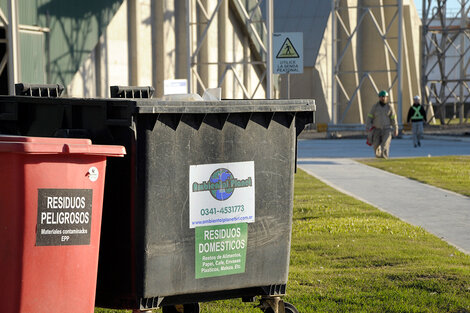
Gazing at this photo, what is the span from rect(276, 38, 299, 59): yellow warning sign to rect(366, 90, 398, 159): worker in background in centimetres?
310

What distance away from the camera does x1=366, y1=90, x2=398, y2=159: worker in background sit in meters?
22.5

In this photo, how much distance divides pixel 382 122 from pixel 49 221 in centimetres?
1814

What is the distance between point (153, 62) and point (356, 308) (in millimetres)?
20585

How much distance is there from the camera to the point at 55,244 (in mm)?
5023

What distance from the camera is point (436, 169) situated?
1978cm

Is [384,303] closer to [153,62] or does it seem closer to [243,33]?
[153,62]

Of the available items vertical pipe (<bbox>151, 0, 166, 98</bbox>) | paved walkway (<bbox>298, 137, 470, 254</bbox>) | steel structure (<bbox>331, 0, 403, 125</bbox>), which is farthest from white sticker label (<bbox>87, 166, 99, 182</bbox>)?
steel structure (<bbox>331, 0, 403, 125</bbox>)

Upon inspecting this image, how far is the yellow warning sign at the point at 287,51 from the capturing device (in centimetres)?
1998

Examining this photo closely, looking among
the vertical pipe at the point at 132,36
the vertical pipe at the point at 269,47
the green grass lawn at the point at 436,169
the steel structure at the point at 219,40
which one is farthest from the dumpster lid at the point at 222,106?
the steel structure at the point at 219,40

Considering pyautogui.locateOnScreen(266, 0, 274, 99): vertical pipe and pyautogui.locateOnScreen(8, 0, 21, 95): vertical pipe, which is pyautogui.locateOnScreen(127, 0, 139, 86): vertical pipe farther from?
pyautogui.locateOnScreen(8, 0, 21, 95): vertical pipe

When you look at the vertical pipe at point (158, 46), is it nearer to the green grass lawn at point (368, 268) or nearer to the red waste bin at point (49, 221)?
the green grass lawn at point (368, 268)

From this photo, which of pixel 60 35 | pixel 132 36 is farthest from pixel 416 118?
pixel 60 35

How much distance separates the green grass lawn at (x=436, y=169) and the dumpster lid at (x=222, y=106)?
362 inches

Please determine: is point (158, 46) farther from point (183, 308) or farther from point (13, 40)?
point (183, 308)
